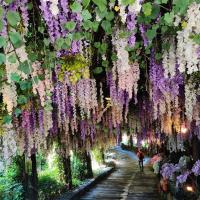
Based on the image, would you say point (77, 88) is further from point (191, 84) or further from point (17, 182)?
point (17, 182)

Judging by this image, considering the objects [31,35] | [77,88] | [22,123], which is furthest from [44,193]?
[31,35]

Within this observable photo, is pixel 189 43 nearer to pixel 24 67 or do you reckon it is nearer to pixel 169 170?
pixel 24 67

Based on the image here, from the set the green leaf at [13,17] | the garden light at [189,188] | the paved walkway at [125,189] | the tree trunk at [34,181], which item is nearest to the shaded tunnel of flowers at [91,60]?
the green leaf at [13,17]

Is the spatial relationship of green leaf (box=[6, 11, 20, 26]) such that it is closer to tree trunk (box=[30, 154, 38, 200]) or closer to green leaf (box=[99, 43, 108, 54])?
green leaf (box=[99, 43, 108, 54])

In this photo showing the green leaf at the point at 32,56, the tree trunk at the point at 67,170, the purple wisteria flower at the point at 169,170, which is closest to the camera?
the green leaf at the point at 32,56

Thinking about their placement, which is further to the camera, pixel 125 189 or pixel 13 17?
pixel 125 189

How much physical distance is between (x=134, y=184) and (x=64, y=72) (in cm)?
1959

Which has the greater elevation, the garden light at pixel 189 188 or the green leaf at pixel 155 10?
the green leaf at pixel 155 10

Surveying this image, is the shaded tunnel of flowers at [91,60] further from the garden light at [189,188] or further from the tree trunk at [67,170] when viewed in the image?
the tree trunk at [67,170]

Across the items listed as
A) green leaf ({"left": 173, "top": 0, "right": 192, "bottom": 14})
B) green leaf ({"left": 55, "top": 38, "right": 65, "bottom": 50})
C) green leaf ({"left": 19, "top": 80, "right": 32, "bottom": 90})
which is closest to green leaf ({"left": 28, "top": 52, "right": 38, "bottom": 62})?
green leaf ({"left": 19, "top": 80, "right": 32, "bottom": 90})

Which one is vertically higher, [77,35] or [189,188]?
[77,35]

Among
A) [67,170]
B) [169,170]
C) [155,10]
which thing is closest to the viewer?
[155,10]

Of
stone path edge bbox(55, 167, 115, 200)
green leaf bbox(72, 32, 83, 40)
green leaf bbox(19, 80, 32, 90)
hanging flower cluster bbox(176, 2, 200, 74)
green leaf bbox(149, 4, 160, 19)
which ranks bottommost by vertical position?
stone path edge bbox(55, 167, 115, 200)

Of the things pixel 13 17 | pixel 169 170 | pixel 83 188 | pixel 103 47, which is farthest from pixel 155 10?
pixel 83 188
